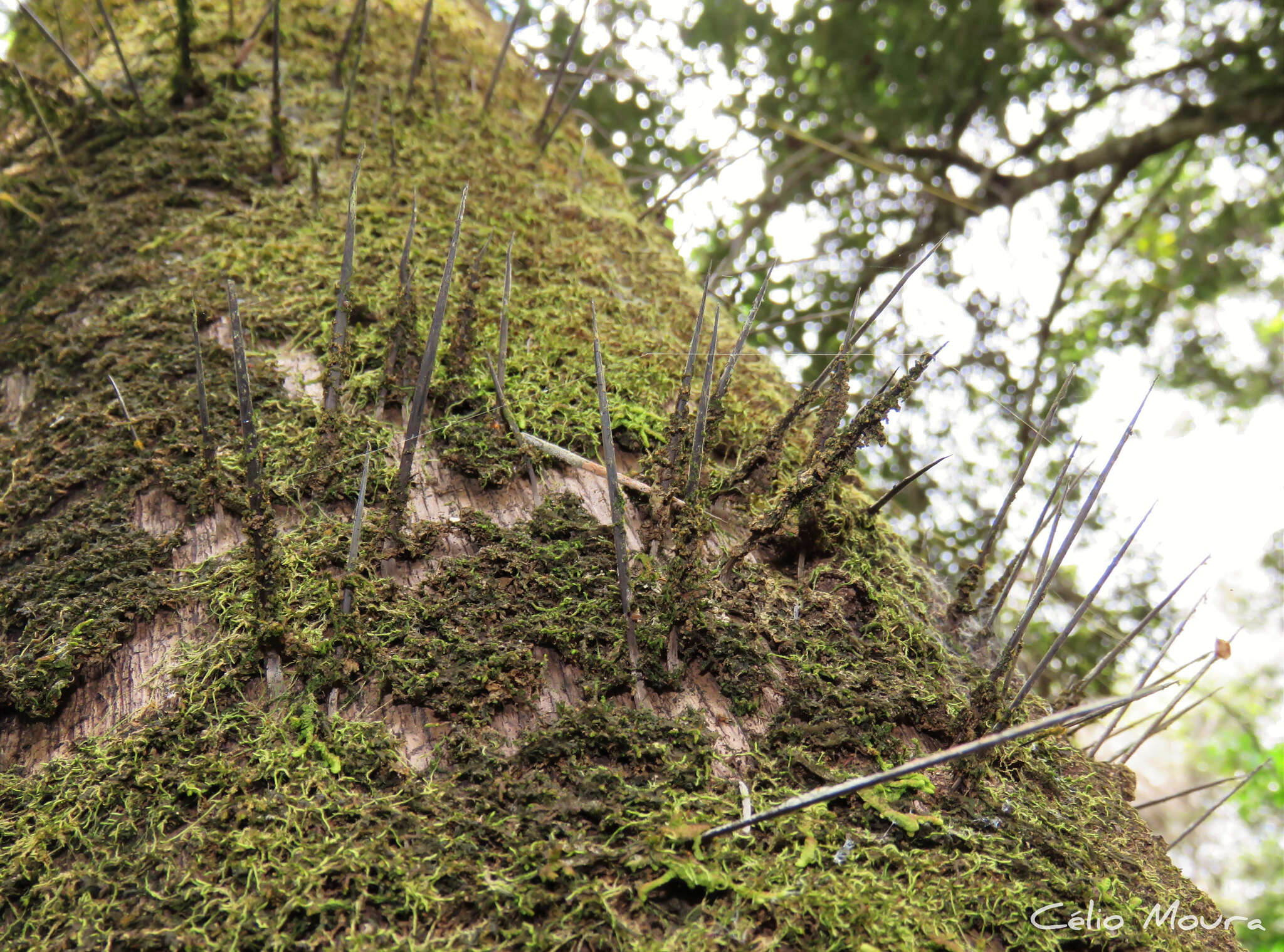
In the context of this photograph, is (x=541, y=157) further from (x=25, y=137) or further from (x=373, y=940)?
(x=373, y=940)

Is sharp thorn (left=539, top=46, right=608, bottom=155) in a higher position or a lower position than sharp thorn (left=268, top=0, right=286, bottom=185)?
higher

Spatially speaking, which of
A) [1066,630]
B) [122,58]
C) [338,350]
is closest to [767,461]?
[1066,630]

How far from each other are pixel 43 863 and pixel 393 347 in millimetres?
944

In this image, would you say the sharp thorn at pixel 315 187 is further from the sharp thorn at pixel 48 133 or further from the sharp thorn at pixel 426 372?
the sharp thorn at pixel 426 372

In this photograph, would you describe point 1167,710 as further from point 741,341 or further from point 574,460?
point 574,460

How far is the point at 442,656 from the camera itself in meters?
1.00

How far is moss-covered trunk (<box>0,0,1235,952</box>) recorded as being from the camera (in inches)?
31.2

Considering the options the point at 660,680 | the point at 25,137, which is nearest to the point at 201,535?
the point at 660,680

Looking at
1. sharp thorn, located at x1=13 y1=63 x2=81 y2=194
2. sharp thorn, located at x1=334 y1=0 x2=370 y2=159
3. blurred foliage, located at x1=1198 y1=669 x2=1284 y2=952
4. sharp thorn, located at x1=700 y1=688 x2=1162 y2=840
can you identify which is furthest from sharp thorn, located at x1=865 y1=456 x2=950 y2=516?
blurred foliage, located at x1=1198 y1=669 x2=1284 y2=952

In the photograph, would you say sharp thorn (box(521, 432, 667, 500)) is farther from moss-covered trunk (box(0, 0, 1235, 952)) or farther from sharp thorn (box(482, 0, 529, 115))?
sharp thorn (box(482, 0, 529, 115))

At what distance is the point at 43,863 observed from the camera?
83 centimetres

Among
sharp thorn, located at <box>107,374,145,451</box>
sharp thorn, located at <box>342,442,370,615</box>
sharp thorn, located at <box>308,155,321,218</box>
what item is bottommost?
sharp thorn, located at <box>107,374,145,451</box>

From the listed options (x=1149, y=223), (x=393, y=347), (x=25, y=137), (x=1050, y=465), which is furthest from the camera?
(x=1149, y=223)

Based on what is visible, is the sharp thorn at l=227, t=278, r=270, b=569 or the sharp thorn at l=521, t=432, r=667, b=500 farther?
the sharp thorn at l=521, t=432, r=667, b=500
